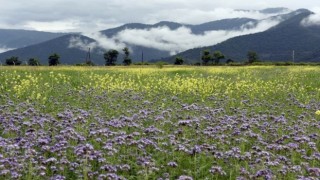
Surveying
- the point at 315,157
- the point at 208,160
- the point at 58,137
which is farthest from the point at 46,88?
the point at 315,157

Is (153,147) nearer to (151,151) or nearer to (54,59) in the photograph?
(151,151)

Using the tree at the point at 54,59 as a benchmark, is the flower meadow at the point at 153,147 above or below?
below

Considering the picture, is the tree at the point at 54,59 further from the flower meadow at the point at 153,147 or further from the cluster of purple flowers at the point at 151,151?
the cluster of purple flowers at the point at 151,151

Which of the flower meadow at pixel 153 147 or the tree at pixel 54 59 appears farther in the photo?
the tree at pixel 54 59

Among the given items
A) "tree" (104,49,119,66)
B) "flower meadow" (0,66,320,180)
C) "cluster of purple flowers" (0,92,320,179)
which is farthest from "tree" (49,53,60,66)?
"cluster of purple flowers" (0,92,320,179)

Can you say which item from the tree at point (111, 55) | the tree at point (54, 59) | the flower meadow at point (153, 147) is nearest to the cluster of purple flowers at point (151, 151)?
the flower meadow at point (153, 147)

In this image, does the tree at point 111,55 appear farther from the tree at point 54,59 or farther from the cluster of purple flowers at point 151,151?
the cluster of purple flowers at point 151,151

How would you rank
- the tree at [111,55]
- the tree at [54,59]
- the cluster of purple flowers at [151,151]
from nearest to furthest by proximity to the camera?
the cluster of purple flowers at [151,151] → the tree at [54,59] → the tree at [111,55]

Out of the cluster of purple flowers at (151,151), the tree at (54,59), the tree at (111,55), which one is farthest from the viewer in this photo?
the tree at (111,55)

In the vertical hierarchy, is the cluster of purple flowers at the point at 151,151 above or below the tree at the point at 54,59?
below

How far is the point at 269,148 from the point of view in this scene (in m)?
8.02

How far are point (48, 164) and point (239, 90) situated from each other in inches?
Answer: 514

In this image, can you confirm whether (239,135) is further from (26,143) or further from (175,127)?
(26,143)

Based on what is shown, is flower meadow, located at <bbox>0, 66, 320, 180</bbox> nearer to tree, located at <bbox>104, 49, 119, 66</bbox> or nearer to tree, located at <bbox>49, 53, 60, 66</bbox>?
tree, located at <bbox>49, 53, 60, 66</bbox>
